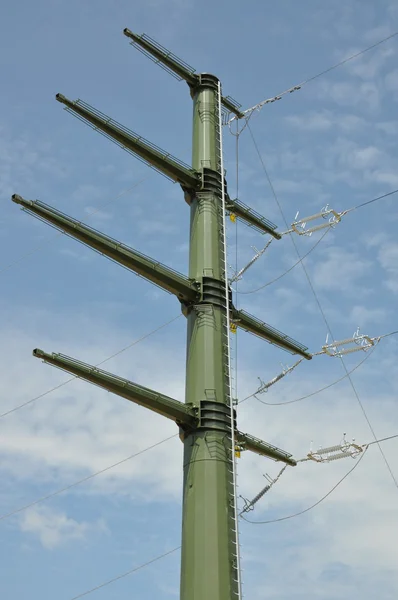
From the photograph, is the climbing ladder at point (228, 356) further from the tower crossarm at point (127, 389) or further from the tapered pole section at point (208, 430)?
the tower crossarm at point (127, 389)

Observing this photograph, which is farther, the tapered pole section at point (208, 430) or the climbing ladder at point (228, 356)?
the climbing ladder at point (228, 356)

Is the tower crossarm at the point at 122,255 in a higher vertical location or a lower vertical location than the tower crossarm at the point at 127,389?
higher

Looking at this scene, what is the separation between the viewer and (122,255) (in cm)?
1723

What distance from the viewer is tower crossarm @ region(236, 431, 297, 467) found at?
1706cm

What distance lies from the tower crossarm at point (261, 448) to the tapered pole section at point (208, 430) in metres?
0.69

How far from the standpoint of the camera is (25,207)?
54.4 feet

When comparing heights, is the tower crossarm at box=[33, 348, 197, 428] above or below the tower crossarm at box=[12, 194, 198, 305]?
below

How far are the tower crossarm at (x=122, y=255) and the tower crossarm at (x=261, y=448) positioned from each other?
3590 millimetres

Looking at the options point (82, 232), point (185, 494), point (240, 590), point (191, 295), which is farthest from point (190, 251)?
point (240, 590)

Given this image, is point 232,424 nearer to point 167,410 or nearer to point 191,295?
point 167,410

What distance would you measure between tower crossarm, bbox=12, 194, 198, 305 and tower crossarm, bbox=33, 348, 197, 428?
310 cm

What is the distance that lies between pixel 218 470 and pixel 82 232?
6.15 meters

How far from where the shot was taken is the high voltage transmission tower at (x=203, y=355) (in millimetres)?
14742

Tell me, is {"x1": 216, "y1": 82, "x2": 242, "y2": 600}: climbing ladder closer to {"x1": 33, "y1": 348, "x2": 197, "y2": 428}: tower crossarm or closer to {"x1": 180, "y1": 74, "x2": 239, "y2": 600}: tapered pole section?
{"x1": 180, "y1": 74, "x2": 239, "y2": 600}: tapered pole section
